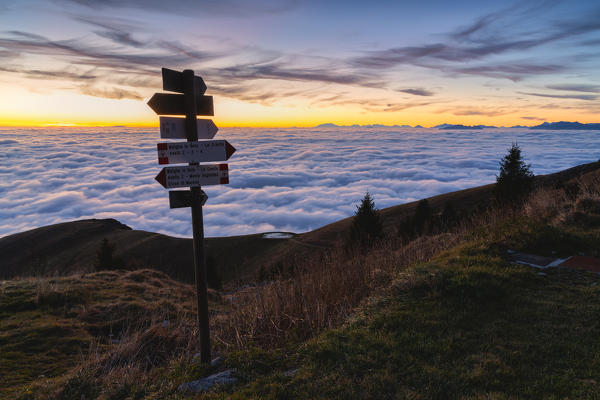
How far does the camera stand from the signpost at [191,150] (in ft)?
13.2

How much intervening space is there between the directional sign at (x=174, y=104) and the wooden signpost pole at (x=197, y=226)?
9 cm

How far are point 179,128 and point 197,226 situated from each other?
1.30 metres

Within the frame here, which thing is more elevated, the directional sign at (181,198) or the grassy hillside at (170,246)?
the directional sign at (181,198)

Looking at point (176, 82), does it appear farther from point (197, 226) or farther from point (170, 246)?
point (170, 246)

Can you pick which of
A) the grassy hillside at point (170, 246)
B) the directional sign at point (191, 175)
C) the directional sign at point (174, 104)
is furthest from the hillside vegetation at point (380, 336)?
the grassy hillside at point (170, 246)

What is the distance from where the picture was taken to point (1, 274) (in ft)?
241

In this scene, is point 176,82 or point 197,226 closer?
point 176,82

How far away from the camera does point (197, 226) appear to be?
429 cm

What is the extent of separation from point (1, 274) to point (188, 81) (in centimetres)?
9804

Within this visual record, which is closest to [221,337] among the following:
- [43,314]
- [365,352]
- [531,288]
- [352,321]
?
[352,321]

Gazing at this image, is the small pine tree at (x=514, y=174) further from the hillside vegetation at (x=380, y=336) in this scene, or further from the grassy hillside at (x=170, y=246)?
the grassy hillside at (x=170, y=246)

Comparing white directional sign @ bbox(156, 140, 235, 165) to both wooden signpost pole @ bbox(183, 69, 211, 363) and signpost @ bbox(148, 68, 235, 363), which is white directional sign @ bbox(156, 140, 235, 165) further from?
wooden signpost pole @ bbox(183, 69, 211, 363)

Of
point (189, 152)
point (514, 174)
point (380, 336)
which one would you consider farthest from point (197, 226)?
point (514, 174)

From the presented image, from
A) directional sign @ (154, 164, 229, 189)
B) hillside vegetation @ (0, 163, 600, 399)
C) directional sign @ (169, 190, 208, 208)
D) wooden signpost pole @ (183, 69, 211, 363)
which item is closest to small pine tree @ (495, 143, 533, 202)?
hillside vegetation @ (0, 163, 600, 399)
